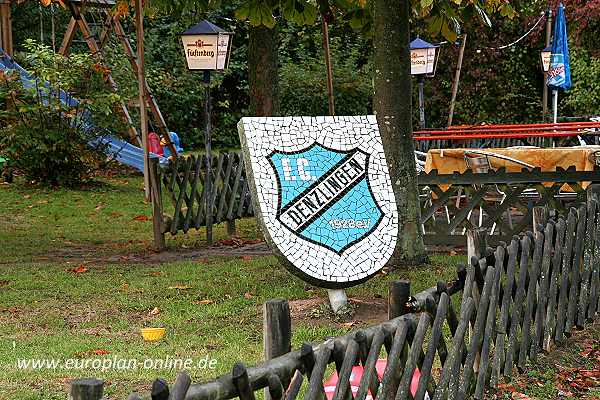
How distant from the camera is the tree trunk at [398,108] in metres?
10.9

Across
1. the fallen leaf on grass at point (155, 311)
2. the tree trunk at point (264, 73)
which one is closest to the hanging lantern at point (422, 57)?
the tree trunk at point (264, 73)

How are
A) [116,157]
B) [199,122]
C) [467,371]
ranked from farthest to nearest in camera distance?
[199,122] → [116,157] → [467,371]

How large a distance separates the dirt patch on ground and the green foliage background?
18.0 m

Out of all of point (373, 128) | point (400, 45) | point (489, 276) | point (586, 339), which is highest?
point (400, 45)

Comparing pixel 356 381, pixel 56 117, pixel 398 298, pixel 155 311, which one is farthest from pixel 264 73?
pixel 356 381

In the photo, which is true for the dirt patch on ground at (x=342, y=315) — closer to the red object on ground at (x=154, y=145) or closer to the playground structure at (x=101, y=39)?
the playground structure at (x=101, y=39)

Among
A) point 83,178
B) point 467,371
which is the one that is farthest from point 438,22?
point 83,178

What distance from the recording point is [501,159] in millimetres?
13375

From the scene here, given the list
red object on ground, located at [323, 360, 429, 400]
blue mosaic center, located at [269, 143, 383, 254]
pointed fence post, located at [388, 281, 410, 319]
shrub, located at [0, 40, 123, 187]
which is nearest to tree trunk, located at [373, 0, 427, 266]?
blue mosaic center, located at [269, 143, 383, 254]

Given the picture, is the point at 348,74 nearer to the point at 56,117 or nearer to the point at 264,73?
the point at 56,117

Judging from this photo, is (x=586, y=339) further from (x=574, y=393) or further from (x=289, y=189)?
(x=289, y=189)

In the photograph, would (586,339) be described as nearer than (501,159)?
Yes

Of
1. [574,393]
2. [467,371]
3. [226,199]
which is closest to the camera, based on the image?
[467,371]

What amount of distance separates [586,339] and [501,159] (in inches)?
211
